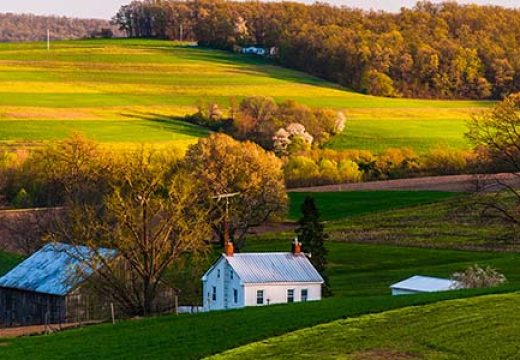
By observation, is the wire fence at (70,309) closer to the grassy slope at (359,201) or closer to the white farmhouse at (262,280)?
the white farmhouse at (262,280)

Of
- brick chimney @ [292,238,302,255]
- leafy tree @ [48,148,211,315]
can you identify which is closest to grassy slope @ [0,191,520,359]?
leafy tree @ [48,148,211,315]

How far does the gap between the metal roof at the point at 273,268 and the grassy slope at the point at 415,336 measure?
61.6 feet

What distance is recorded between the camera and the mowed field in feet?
364

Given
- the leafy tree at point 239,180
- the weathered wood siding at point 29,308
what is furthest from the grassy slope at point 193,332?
the leafy tree at point 239,180

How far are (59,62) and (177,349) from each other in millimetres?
122818

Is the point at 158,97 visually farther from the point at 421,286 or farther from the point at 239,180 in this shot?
the point at 421,286

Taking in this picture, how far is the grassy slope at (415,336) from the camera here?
26.1m

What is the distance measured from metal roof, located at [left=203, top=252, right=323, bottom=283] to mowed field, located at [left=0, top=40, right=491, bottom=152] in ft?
171

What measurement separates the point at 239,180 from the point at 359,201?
1306cm

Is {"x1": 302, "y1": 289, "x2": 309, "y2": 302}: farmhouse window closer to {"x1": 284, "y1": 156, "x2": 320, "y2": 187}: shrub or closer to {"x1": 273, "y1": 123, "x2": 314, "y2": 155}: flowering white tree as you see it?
{"x1": 284, "y1": 156, "x2": 320, "y2": 187}: shrub

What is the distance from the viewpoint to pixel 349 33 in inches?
5891

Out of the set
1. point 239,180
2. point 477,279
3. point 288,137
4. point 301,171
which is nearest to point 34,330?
point 477,279

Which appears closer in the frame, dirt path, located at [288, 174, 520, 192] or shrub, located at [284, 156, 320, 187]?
dirt path, located at [288, 174, 520, 192]

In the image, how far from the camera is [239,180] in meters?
77.6
